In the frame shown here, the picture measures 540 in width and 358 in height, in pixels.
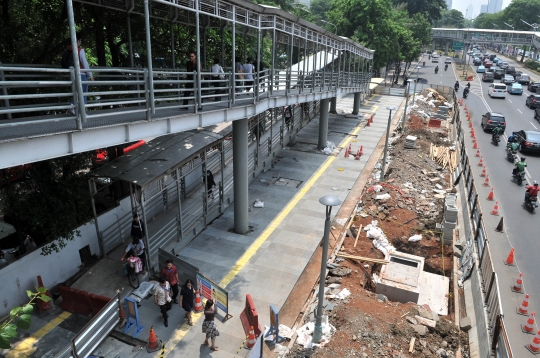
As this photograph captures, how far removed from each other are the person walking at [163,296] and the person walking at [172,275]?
1.03 ft

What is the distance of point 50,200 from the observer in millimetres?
10352

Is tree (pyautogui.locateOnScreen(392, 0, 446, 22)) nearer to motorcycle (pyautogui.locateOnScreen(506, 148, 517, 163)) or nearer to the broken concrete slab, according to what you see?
motorcycle (pyautogui.locateOnScreen(506, 148, 517, 163))

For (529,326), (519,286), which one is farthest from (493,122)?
(529,326)

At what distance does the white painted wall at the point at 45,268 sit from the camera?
9.70m

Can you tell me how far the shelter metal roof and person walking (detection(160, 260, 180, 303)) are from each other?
7.24ft

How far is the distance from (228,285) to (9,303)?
5.58 metres

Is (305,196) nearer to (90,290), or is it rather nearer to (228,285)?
(228,285)

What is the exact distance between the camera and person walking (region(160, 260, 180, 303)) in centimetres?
988

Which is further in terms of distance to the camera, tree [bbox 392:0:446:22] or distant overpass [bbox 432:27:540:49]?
tree [bbox 392:0:446:22]

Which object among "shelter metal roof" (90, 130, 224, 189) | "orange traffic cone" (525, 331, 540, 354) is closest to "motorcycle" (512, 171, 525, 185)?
"orange traffic cone" (525, 331, 540, 354)

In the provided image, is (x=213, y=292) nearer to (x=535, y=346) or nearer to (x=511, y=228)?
(x=535, y=346)

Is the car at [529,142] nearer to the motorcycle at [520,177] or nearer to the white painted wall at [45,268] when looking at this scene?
the motorcycle at [520,177]

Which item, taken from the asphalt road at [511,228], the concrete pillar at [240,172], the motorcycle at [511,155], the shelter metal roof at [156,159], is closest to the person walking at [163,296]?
the shelter metal roof at [156,159]

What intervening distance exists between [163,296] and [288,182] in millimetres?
10614
